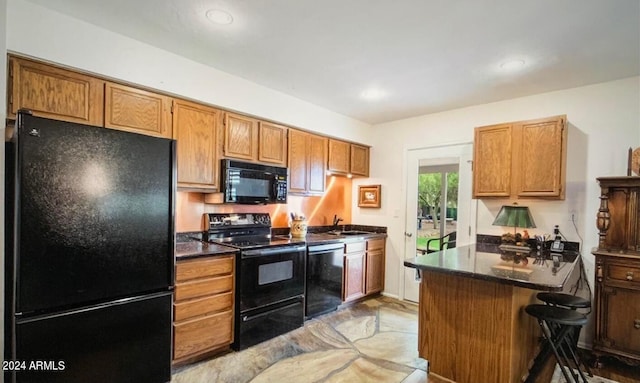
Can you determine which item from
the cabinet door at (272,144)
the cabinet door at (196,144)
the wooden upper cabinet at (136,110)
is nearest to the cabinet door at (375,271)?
the cabinet door at (272,144)

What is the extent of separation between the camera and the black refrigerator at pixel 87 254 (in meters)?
1.65

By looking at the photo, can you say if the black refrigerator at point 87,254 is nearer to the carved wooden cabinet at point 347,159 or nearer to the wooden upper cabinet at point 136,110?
the wooden upper cabinet at point 136,110

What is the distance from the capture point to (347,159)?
14.6 feet

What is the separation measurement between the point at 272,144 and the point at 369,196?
6.12 feet

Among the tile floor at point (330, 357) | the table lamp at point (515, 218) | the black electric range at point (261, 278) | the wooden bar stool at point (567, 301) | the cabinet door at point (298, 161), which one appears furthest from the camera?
the cabinet door at point (298, 161)

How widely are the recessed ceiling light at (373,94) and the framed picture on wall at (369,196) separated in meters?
1.48

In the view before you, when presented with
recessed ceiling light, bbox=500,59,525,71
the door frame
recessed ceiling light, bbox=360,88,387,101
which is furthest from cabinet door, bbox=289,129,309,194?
recessed ceiling light, bbox=500,59,525,71

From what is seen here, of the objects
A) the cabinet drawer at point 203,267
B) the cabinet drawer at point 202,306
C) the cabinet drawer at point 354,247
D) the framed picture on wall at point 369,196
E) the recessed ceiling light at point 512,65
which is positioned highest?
the recessed ceiling light at point 512,65

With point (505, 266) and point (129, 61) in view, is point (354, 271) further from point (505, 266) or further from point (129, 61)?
point (129, 61)

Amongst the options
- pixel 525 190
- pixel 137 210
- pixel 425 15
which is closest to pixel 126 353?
pixel 137 210

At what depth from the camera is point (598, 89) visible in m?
3.03

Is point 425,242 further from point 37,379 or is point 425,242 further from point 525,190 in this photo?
point 37,379

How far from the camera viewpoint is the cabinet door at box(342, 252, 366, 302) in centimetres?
392

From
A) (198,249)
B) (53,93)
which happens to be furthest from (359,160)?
(53,93)
